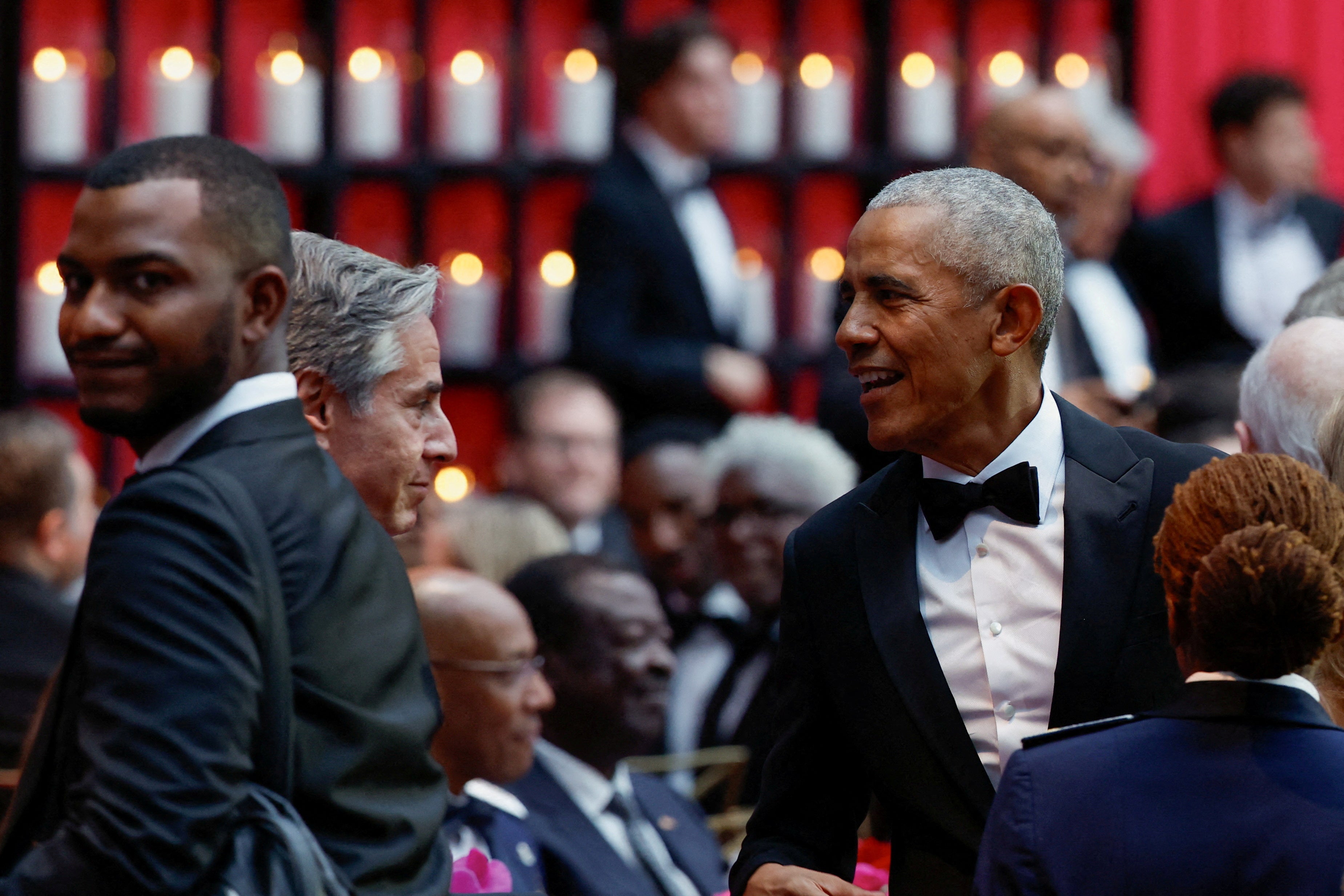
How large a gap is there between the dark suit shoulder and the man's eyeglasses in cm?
137

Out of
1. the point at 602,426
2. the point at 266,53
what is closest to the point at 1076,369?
the point at 602,426

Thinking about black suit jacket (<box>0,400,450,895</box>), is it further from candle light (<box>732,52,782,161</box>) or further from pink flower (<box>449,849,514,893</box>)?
candle light (<box>732,52,782,161</box>)

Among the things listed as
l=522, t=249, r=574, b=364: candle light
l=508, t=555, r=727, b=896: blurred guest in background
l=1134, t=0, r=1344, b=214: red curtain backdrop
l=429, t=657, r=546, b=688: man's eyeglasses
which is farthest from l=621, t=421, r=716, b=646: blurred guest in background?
l=1134, t=0, r=1344, b=214: red curtain backdrop

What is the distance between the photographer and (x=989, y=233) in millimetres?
1962

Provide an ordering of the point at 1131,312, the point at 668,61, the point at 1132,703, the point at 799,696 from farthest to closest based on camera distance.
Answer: the point at 668,61 → the point at 1131,312 → the point at 799,696 → the point at 1132,703

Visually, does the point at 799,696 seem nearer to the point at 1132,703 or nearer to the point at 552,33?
the point at 1132,703

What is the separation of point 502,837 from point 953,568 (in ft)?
3.69

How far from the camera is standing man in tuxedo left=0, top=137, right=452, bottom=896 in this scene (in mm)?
1463

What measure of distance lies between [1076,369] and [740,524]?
87 cm

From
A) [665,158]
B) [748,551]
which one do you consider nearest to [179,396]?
[748,551]

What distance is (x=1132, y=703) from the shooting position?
1.89 meters

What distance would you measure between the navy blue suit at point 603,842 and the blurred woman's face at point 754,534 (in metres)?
0.75

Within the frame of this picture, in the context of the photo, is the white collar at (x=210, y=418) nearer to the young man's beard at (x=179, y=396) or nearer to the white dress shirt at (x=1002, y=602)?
the young man's beard at (x=179, y=396)

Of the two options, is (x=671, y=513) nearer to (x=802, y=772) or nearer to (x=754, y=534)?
(x=754, y=534)
